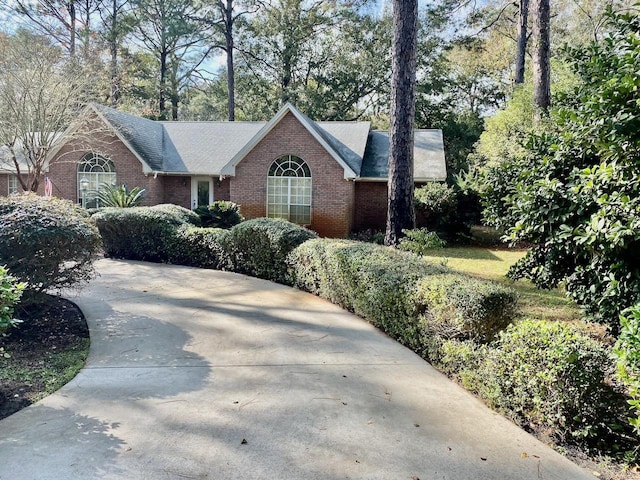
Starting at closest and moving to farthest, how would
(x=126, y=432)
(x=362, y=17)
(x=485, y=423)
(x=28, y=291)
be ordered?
(x=126, y=432) < (x=485, y=423) < (x=28, y=291) < (x=362, y=17)

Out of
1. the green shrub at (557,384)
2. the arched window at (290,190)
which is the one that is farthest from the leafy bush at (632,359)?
the arched window at (290,190)

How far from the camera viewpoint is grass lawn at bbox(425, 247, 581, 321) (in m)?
7.63

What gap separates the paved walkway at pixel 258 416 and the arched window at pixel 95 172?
→ 584 inches

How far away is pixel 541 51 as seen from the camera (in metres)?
12.8

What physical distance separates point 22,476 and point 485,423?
11.8 ft

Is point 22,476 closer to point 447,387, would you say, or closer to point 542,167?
point 447,387

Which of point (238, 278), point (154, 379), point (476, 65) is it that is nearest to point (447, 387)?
point (154, 379)

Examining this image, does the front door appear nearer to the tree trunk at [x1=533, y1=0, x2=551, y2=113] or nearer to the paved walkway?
the tree trunk at [x1=533, y1=0, x2=551, y2=113]

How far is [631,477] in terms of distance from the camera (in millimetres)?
3215

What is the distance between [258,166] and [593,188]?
48.1 feet

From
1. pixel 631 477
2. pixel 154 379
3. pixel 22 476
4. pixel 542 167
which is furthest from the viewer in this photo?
pixel 542 167

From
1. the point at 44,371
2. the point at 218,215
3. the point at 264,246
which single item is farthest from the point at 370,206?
the point at 44,371

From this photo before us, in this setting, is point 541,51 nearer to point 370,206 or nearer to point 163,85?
point 370,206

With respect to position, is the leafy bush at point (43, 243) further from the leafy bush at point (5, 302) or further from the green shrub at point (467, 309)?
the green shrub at point (467, 309)
